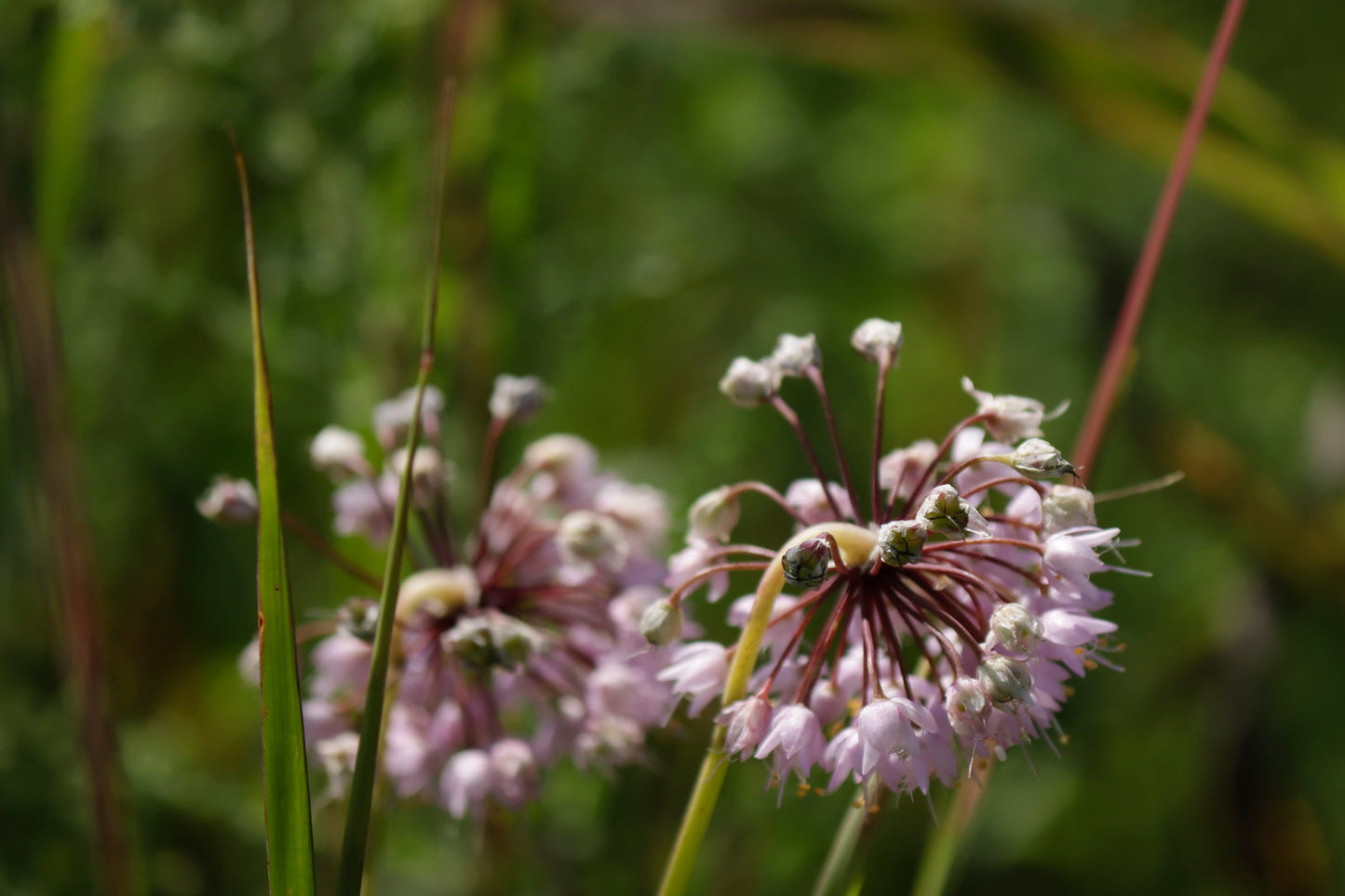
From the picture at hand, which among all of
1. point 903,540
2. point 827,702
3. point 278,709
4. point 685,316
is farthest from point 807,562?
point 685,316

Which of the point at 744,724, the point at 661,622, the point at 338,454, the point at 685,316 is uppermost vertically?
the point at 685,316

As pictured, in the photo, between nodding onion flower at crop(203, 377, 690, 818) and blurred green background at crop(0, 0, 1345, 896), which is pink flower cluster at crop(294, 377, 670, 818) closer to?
nodding onion flower at crop(203, 377, 690, 818)

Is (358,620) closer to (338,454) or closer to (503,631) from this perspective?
(503,631)

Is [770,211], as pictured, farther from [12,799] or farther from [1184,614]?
[12,799]

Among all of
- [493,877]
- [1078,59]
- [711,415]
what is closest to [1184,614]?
[711,415]

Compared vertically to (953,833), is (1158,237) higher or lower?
higher
